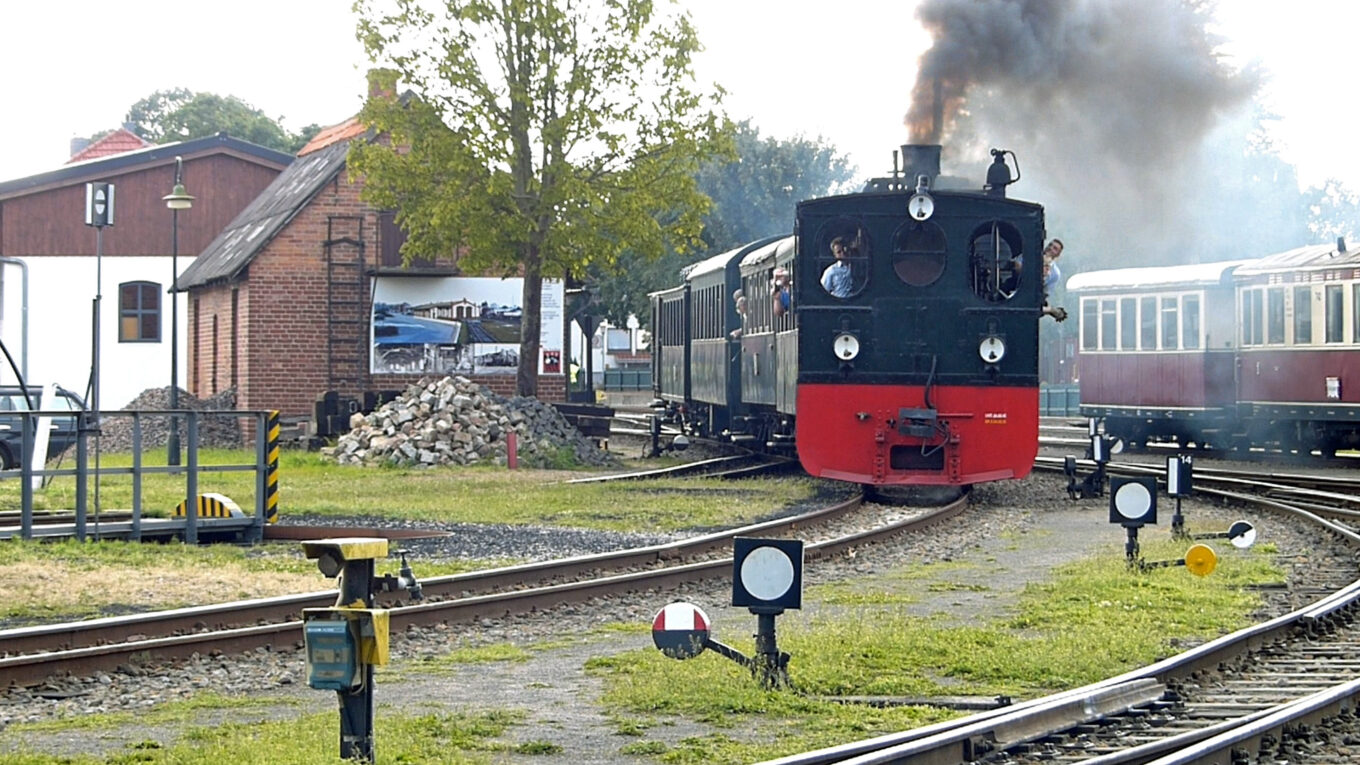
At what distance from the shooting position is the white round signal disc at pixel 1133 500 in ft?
41.9

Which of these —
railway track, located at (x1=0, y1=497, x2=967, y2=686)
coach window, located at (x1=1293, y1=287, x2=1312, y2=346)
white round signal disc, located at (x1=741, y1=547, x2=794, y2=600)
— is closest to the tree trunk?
coach window, located at (x1=1293, y1=287, x2=1312, y2=346)

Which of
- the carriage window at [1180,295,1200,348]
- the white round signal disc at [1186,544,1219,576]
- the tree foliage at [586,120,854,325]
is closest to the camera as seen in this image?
the white round signal disc at [1186,544,1219,576]

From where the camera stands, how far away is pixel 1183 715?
7.61 m

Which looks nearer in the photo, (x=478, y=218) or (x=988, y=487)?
(x=988, y=487)

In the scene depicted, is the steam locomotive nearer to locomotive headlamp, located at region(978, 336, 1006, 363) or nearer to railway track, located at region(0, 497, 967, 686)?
locomotive headlamp, located at region(978, 336, 1006, 363)

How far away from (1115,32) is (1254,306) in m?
8.46

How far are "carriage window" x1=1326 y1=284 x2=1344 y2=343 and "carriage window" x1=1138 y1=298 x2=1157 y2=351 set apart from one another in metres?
3.88

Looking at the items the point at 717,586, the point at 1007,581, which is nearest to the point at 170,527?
the point at 717,586

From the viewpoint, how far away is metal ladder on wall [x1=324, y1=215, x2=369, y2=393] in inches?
1318

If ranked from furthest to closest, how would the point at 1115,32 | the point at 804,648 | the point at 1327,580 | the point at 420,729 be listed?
1. the point at 1115,32
2. the point at 1327,580
3. the point at 804,648
4. the point at 420,729

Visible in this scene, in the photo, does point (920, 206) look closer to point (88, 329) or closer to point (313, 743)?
point (313, 743)

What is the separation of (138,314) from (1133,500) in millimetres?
32822

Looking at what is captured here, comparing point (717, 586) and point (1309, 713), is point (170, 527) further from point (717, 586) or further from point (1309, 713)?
point (1309, 713)

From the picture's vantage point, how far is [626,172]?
28703mm
